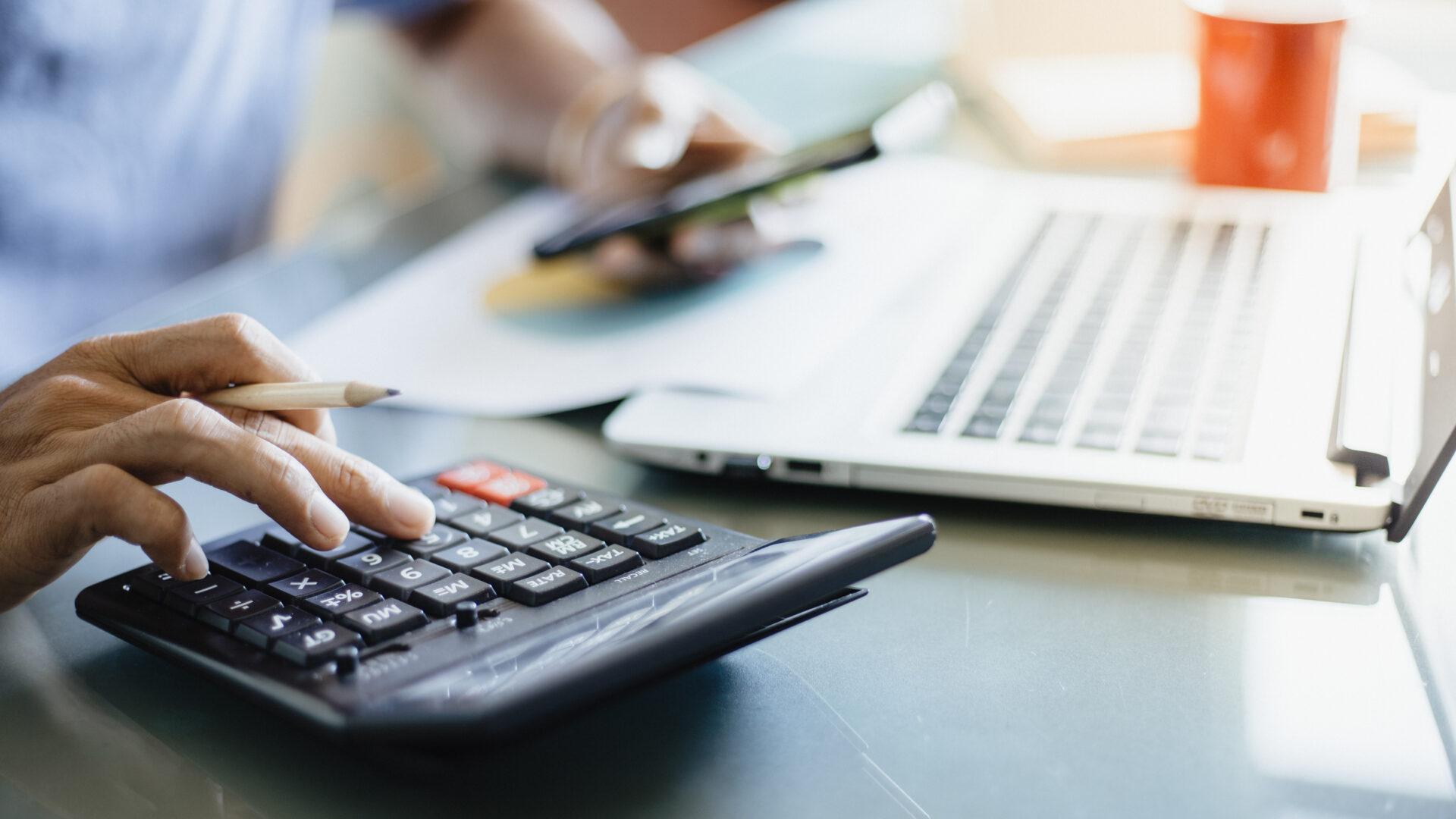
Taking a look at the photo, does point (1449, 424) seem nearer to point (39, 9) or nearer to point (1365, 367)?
point (1365, 367)

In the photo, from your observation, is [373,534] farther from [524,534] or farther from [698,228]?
[698,228]

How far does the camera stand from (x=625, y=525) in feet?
1.53

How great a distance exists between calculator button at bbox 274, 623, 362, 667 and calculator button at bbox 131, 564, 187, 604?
0.08m

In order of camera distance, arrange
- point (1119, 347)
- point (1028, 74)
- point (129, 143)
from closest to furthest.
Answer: point (1119, 347)
point (129, 143)
point (1028, 74)

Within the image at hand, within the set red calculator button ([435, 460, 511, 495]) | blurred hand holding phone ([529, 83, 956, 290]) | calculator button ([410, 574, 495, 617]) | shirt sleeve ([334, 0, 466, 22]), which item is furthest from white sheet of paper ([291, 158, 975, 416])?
shirt sleeve ([334, 0, 466, 22])

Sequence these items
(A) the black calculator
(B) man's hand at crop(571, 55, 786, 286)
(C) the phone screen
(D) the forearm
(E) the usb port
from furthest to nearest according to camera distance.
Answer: (D) the forearm < (B) man's hand at crop(571, 55, 786, 286) < (C) the phone screen < (E) the usb port < (A) the black calculator

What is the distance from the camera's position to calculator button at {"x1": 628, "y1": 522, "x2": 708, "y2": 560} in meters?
0.45

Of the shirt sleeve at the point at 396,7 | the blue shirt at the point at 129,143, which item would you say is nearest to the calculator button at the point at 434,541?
the blue shirt at the point at 129,143

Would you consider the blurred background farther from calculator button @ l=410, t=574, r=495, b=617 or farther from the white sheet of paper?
calculator button @ l=410, t=574, r=495, b=617

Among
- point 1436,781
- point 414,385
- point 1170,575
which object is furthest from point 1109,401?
point 414,385

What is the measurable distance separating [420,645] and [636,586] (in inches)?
3.0

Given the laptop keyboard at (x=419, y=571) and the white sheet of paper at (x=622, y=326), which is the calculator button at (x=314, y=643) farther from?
the white sheet of paper at (x=622, y=326)

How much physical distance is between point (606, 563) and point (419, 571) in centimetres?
7

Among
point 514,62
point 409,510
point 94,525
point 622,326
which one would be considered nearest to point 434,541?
point 409,510
